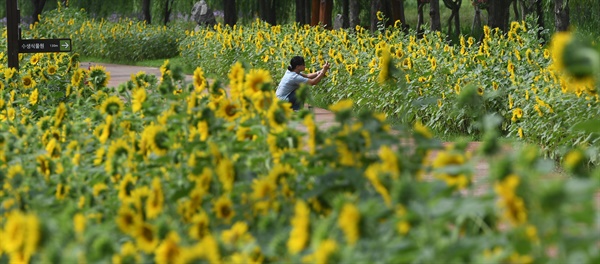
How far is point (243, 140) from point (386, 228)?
1407 millimetres

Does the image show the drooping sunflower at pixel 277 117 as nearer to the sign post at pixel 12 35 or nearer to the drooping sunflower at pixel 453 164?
the drooping sunflower at pixel 453 164

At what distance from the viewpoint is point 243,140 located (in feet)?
14.8

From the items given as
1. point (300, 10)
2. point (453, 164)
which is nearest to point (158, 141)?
point (453, 164)

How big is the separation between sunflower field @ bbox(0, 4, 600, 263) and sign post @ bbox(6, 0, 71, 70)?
3.88m

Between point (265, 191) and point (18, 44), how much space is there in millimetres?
7753

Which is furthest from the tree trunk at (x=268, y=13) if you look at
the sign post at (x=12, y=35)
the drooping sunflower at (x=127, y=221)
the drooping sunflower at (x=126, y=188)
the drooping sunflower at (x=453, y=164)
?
the drooping sunflower at (x=453, y=164)

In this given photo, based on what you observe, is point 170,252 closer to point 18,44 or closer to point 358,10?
point 18,44

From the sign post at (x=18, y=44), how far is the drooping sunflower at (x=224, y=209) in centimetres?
717

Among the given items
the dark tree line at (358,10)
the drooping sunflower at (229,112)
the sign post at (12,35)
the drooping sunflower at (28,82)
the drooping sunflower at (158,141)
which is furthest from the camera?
the dark tree line at (358,10)

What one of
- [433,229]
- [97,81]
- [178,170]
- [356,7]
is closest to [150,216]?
[178,170]

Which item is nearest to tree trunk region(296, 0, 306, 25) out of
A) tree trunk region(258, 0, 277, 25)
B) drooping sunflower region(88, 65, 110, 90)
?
tree trunk region(258, 0, 277, 25)

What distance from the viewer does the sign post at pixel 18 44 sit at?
417 inches

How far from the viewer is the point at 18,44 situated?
1088cm

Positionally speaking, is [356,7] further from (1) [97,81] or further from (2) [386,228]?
(2) [386,228]
